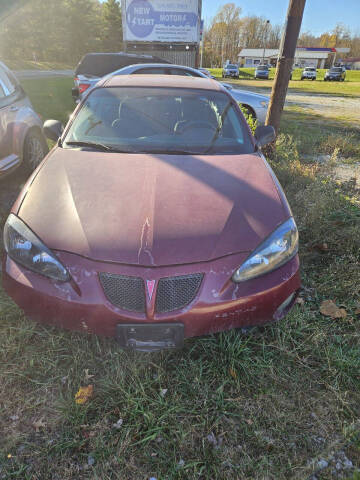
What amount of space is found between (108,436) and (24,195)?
1510mm

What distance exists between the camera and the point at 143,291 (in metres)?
1.56

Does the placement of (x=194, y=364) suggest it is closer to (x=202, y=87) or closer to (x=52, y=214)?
(x=52, y=214)

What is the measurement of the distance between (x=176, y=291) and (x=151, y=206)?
0.56 meters

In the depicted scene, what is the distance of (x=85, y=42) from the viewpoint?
4788cm

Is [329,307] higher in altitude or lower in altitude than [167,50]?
lower

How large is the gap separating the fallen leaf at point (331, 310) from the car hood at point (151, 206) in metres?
0.90

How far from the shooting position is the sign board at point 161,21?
12.9 metres

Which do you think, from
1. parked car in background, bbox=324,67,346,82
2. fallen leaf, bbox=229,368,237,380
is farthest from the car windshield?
parked car in background, bbox=324,67,346,82

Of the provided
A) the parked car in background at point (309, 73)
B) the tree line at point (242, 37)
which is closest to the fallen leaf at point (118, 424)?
the parked car in background at point (309, 73)

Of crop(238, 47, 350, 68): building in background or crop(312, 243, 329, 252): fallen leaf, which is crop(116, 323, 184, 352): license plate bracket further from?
crop(238, 47, 350, 68): building in background

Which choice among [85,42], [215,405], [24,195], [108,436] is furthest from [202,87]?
[85,42]

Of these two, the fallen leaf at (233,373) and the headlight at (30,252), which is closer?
the headlight at (30,252)

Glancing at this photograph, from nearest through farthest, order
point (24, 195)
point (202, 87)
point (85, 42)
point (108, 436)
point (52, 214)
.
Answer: point (108, 436) → point (52, 214) → point (24, 195) → point (202, 87) → point (85, 42)

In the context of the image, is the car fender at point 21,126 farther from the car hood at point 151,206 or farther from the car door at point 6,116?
the car hood at point 151,206
